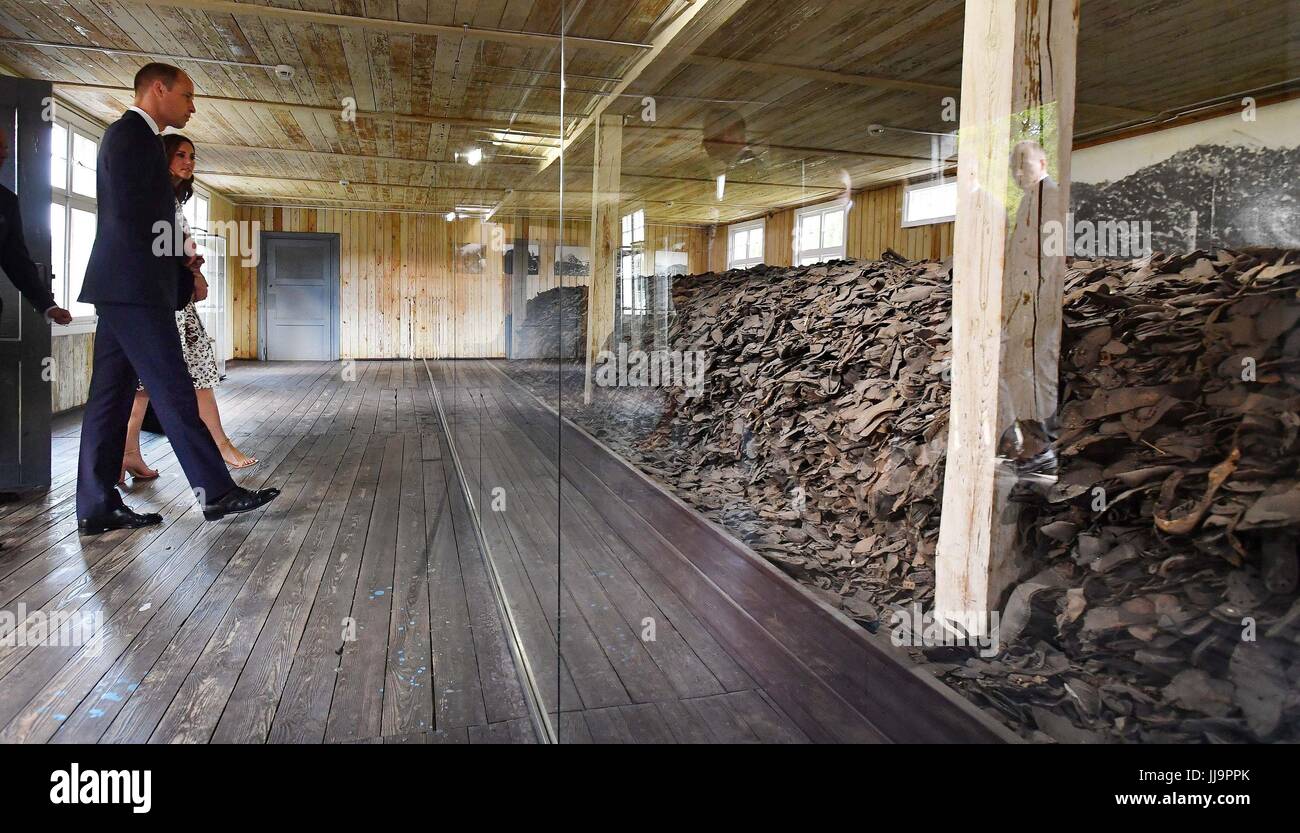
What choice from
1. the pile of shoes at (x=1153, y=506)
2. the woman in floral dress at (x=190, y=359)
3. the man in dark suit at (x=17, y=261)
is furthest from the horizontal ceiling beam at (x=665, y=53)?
the man in dark suit at (x=17, y=261)

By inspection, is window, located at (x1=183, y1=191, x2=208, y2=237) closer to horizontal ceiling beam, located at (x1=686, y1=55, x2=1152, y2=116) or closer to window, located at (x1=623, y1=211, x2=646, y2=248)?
window, located at (x1=623, y1=211, x2=646, y2=248)

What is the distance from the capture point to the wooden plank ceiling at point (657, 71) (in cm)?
75

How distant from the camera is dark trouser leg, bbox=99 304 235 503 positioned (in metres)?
2.17

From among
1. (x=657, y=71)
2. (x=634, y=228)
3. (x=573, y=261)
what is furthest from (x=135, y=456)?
(x=657, y=71)

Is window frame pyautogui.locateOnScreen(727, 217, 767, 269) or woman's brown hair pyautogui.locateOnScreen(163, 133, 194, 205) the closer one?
window frame pyautogui.locateOnScreen(727, 217, 767, 269)

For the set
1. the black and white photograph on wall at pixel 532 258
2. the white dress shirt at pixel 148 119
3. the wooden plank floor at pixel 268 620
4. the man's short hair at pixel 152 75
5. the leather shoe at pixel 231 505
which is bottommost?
the wooden plank floor at pixel 268 620

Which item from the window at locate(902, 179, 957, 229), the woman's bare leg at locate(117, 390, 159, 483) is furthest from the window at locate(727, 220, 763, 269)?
the woman's bare leg at locate(117, 390, 159, 483)

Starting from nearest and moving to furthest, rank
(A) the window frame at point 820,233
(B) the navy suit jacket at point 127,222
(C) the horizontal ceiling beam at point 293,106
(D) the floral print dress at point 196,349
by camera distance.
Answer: (A) the window frame at point 820,233, (B) the navy suit jacket at point 127,222, (D) the floral print dress at point 196,349, (C) the horizontal ceiling beam at point 293,106

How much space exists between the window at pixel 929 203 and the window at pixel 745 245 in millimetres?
298

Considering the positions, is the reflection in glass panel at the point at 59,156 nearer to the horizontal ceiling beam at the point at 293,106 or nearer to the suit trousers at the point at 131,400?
the horizontal ceiling beam at the point at 293,106

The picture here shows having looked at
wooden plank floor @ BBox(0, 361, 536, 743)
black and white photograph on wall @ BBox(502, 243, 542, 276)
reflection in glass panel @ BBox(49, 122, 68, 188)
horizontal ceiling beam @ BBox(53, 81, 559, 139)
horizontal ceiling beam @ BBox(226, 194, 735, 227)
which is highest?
horizontal ceiling beam @ BBox(226, 194, 735, 227)

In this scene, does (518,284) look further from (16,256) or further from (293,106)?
(293,106)

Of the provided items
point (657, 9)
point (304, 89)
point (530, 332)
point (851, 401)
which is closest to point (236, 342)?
point (304, 89)
